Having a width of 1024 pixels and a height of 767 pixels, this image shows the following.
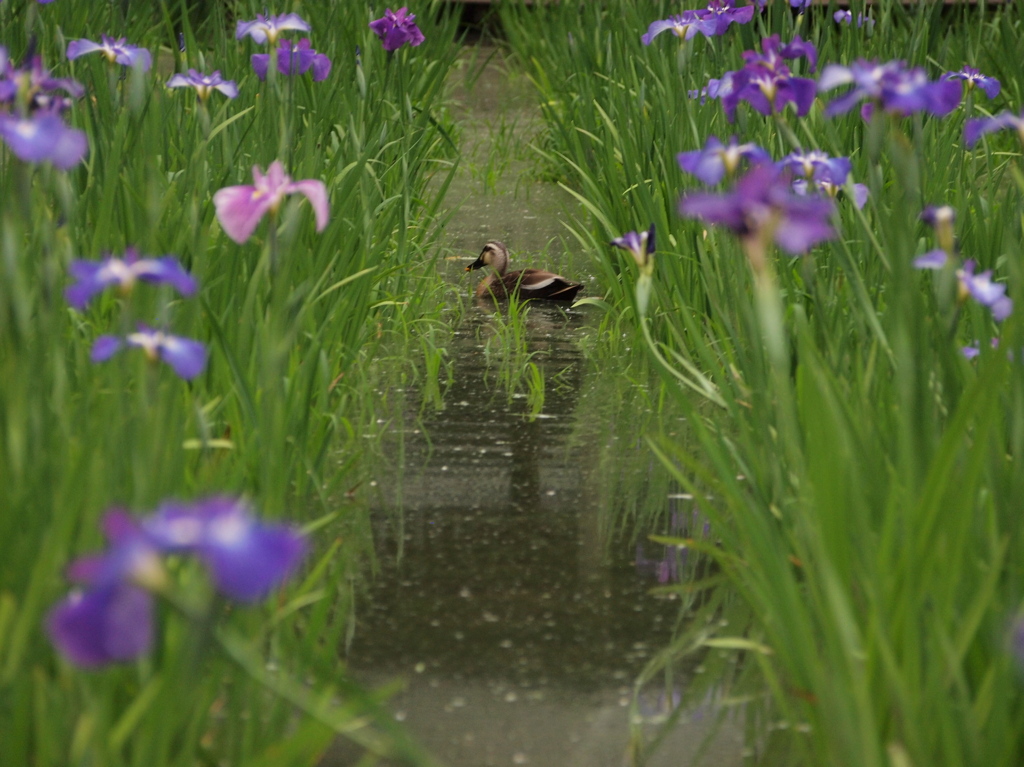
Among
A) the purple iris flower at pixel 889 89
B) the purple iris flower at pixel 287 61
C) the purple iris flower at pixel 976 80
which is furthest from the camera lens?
the purple iris flower at pixel 287 61

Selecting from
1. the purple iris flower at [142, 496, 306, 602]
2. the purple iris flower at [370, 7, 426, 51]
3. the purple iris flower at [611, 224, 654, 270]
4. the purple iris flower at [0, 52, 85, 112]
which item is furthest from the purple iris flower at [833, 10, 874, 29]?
the purple iris flower at [142, 496, 306, 602]

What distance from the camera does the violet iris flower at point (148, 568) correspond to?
71 cm

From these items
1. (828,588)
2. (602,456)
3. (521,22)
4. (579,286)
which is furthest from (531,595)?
(521,22)

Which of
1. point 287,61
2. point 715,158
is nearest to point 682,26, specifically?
point 287,61

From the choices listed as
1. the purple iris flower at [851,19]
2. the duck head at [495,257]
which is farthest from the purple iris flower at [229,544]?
the purple iris flower at [851,19]

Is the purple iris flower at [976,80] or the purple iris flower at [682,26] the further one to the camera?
the purple iris flower at [682,26]

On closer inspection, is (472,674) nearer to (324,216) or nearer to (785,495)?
(785,495)

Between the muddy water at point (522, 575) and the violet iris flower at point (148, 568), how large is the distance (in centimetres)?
62

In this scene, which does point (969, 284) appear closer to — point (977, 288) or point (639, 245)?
point (977, 288)

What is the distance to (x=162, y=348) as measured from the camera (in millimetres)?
1207

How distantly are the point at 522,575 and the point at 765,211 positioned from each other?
850 mm

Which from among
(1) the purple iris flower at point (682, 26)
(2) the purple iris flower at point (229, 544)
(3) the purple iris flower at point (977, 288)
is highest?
(1) the purple iris flower at point (682, 26)

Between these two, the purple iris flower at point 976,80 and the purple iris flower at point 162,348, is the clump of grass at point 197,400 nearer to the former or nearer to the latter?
the purple iris flower at point 162,348

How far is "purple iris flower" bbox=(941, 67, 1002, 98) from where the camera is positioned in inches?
103
